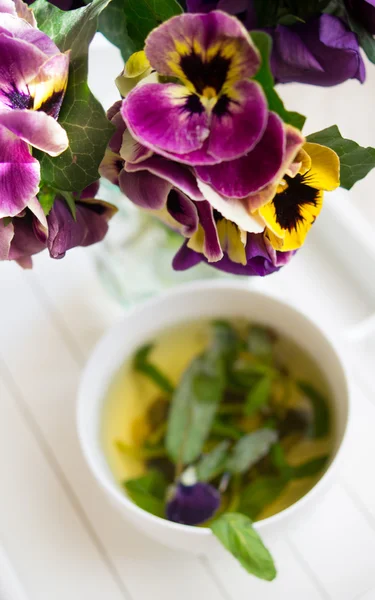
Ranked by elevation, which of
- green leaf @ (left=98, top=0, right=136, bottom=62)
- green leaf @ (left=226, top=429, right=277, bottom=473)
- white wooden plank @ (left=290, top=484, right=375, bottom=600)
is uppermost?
green leaf @ (left=98, top=0, right=136, bottom=62)

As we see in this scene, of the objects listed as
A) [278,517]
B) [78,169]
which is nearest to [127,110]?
[78,169]

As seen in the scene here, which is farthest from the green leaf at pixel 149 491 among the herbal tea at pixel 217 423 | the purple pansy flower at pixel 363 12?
the purple pansy flower at pixel 363 12

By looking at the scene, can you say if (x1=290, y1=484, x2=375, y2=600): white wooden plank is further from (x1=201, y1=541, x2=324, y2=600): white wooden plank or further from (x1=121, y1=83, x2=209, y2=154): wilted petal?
(x1=121, y1=83, x2=209, y2=154): wilted petal

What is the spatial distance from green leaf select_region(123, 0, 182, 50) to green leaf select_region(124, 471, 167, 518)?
0.25 meters

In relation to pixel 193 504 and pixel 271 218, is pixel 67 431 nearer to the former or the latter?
pixel 193 504

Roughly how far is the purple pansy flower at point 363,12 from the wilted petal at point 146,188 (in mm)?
109

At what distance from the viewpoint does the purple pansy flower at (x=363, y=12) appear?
267 millimetres

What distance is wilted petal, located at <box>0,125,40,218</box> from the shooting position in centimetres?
23

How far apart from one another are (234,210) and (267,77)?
43 millimetres

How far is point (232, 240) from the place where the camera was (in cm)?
26

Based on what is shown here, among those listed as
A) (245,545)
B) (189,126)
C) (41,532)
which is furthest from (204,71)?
(41,532)

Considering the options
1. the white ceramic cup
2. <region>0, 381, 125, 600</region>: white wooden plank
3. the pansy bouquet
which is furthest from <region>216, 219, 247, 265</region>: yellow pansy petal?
<region>0, 381, 125, 600</region>: white wooden plank

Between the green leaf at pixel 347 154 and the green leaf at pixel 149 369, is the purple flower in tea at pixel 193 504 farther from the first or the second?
the green leaf at pixel 347 154

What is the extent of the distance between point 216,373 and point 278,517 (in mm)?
123
